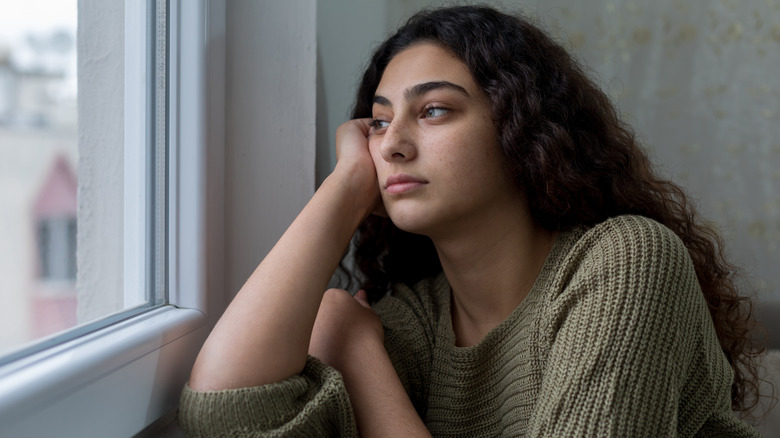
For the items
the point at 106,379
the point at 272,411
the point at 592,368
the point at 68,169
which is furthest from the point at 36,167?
the point at 592,368

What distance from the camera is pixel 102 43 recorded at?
2.74 ft

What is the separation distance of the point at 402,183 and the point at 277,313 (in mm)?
302

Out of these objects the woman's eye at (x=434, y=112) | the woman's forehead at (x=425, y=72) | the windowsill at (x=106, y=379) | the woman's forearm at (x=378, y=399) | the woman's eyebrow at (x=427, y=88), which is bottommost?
the woman's forearm at (x=378, y=399)

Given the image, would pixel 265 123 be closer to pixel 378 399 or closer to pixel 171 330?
pixel 171 330

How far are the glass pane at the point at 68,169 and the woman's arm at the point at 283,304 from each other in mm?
163

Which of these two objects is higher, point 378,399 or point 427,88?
point 427,88

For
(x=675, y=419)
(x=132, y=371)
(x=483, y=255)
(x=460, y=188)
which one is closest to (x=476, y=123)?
(x=460, y=188)

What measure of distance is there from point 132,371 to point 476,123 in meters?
0.62

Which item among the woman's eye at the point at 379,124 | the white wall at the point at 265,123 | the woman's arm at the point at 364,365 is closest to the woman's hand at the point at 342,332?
the woman's arm at the point at 364,365

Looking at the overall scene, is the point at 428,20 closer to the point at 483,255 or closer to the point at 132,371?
the point at 483,255

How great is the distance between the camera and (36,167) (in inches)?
25.2

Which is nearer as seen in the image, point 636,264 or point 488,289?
point 636,264

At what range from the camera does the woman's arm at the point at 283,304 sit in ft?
2.40

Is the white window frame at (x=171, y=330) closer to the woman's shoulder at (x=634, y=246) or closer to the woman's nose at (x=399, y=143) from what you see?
the woman's nose at (x=399, y=143)
